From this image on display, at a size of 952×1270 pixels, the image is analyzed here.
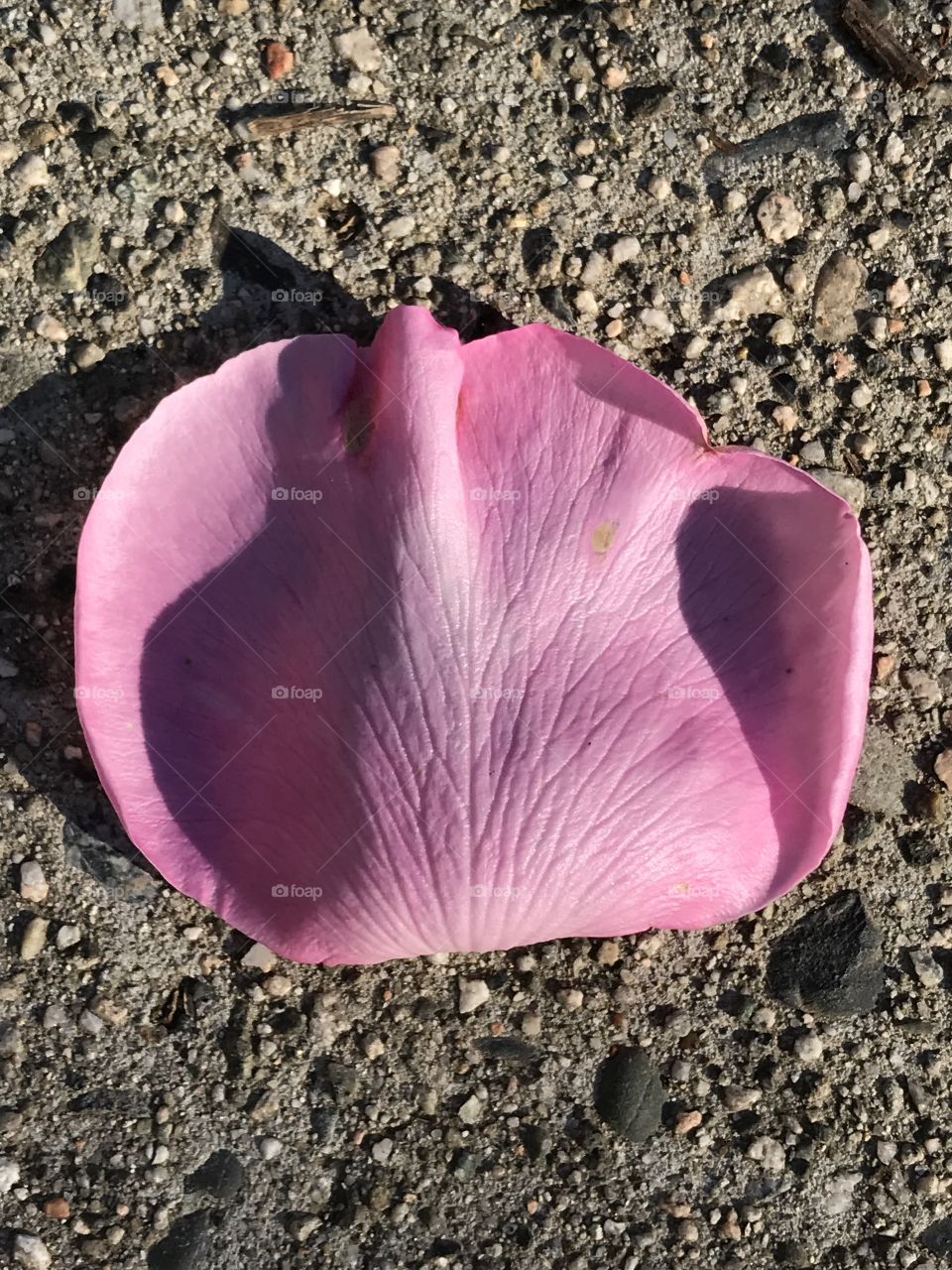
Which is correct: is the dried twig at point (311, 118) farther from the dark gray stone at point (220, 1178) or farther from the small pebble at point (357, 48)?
the dark gray stone at point (220, 1178)

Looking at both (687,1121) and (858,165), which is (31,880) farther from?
(858,165)

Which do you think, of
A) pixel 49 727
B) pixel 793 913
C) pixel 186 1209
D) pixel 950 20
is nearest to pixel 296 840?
pixel 49 727

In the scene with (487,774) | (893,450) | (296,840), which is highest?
(893,450)

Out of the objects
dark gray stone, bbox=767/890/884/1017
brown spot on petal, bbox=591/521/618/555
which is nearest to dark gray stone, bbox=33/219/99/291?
brown spot on petal, bbox=591/521/618/555

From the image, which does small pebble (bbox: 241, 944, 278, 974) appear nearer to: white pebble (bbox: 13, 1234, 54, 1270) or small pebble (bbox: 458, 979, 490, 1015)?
small pebble (bbox: 458, 979, 490, 1015)

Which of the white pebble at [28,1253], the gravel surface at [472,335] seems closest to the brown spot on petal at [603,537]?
the gravel surface at [472,335]

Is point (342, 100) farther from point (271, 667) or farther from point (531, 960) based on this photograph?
point (531, 960)
